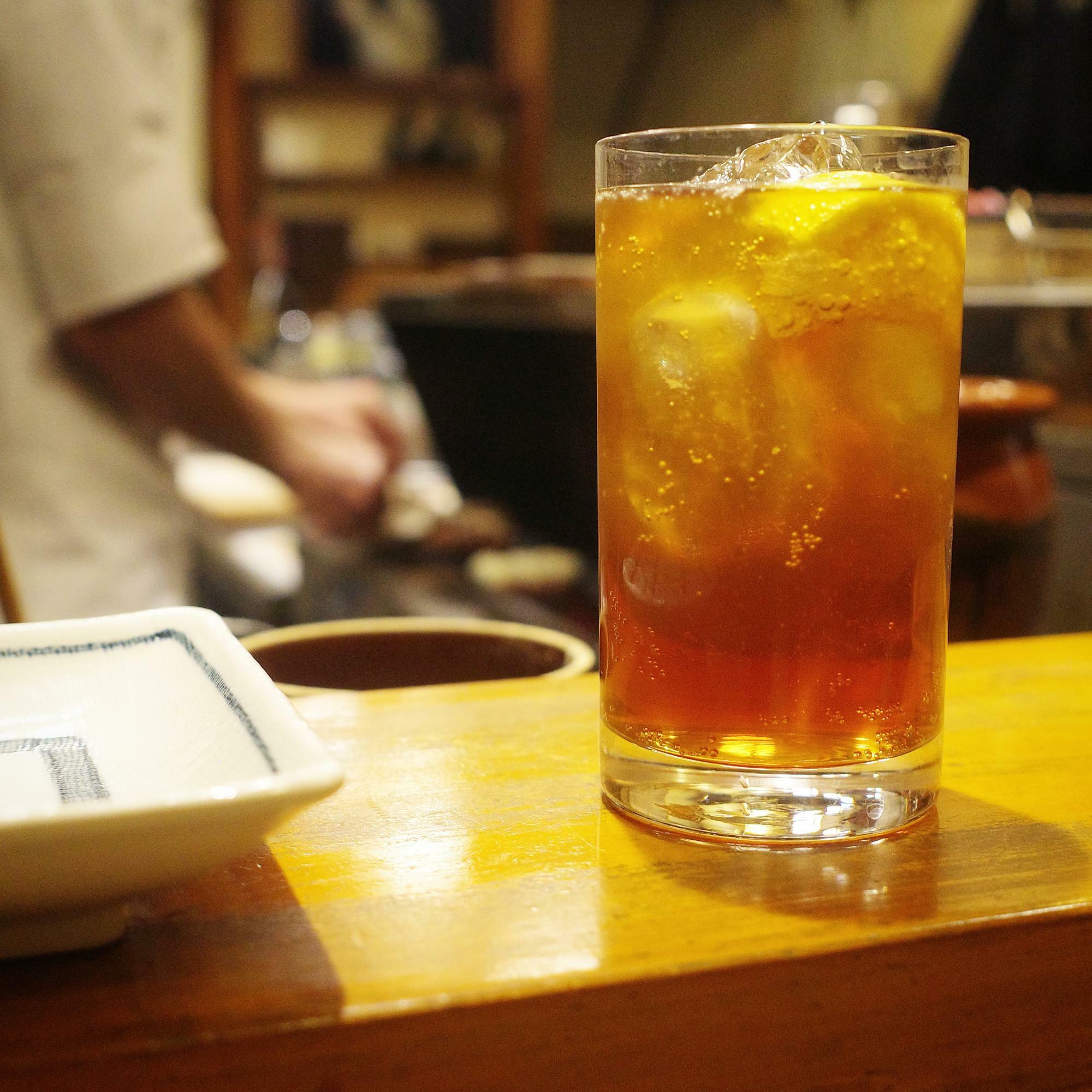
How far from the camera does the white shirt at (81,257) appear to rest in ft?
5.46

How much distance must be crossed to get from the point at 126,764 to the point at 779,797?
273mm

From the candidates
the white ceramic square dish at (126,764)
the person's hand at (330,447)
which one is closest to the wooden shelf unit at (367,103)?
the person's hand at (330,447)

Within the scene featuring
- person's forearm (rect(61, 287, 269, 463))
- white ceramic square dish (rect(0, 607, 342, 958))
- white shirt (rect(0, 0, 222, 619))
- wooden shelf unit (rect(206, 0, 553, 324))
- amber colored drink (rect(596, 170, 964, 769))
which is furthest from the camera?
wooden shelf unit (rect(206, 0, 553, 324))

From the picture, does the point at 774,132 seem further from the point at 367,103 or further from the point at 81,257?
the point at 367,103

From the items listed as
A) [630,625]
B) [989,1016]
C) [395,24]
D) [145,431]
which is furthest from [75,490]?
[395,24]

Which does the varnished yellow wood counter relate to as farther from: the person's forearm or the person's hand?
the person's hand

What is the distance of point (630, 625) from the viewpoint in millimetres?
561

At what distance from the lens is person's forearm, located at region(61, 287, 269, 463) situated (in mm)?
1788

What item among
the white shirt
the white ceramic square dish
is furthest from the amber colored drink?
the white shirt

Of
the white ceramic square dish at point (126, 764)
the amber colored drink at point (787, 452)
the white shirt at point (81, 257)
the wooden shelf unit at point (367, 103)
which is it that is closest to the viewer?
the white ceramic square dish at point (126, 764)

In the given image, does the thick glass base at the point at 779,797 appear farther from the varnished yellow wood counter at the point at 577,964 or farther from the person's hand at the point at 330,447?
the person's hand at the point at 330,447

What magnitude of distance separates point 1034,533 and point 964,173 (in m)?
0.57

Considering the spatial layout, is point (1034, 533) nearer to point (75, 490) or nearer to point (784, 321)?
point (784, 321)

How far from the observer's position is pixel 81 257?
67.1 inches
